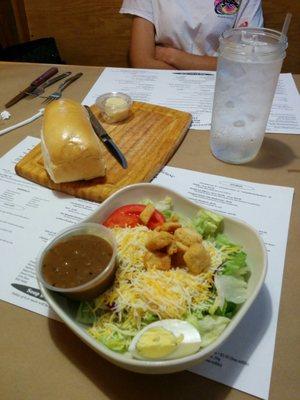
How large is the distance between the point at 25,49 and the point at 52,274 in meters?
1.52

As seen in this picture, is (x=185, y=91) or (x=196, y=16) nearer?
(x=185, y=91)

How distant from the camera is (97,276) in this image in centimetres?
51

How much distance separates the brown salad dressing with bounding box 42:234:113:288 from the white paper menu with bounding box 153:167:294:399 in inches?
8.4

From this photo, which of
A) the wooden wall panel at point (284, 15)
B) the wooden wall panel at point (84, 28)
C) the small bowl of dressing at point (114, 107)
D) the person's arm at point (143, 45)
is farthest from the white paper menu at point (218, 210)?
the wooden wall panel at point (284, 15)

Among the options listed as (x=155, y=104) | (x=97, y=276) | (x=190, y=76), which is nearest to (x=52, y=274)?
(x=97, y=276)

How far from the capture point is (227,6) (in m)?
1.59

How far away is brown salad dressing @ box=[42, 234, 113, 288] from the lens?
52cm

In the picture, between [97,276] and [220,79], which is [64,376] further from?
[220,79]

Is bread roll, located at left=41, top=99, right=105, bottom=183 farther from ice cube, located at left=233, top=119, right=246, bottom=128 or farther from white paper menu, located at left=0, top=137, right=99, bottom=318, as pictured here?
ice cube, located at left=233, top=119, right=246, bottom=128

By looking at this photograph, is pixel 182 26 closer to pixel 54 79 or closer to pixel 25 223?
pixel 54 79

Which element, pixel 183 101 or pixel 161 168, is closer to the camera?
pixel 161 168

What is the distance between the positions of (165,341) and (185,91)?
3.34ft

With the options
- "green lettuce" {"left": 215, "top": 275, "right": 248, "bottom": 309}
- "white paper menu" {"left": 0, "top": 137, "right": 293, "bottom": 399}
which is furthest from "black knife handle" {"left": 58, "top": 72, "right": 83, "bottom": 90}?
"green lettuce" {"left": 215, "top": 275, "right": 248, "bottom": 309}

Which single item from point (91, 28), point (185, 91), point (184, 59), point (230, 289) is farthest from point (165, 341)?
point (91, 28)
